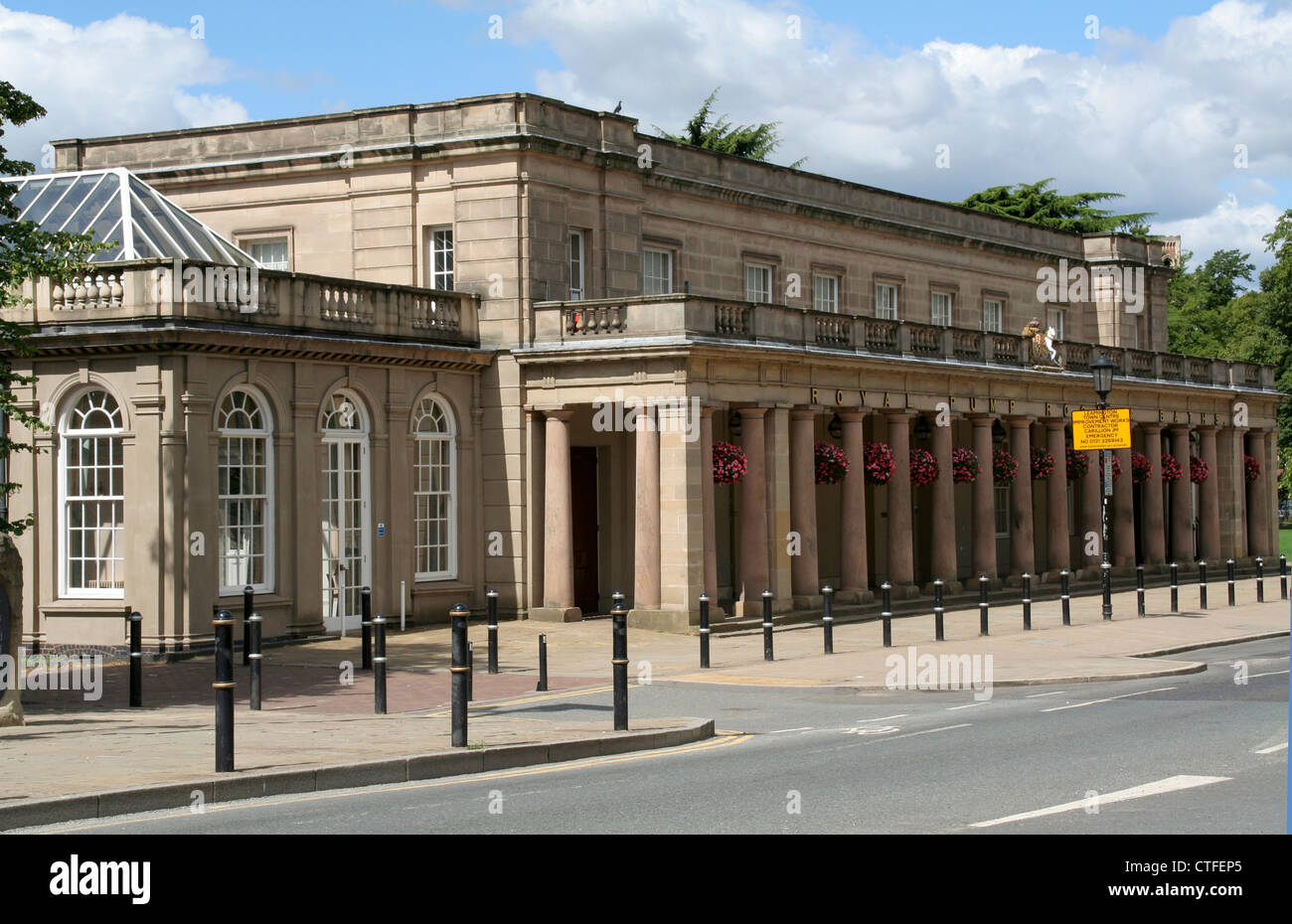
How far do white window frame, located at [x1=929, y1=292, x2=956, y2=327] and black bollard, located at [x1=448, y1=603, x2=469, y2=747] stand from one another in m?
30.4

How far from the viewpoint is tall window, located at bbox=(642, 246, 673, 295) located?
34.3 m

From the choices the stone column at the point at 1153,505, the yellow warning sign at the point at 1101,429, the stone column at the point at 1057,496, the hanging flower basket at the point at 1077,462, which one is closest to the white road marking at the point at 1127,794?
the yellow warning sign at the point at 1101,429

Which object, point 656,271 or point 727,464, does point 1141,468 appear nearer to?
point 656,271

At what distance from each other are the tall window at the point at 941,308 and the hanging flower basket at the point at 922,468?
8177 millimetres

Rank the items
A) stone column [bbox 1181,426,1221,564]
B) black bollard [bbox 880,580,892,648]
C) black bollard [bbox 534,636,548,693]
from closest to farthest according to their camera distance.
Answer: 1. black bollard [bbox 534,636,548,693]
2. black bollard [bbox 880,580,892,648]
3. stone column [bbox 1181,426,1221,564]

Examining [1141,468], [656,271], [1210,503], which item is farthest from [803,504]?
[1210,503]

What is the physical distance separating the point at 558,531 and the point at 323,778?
17970 mm

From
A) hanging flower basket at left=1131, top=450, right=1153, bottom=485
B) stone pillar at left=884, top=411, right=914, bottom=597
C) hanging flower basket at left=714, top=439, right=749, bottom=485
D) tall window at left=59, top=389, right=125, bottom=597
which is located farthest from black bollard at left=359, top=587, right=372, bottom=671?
hanging flower basket at left=1131, top=450, right=1153, bottom=485

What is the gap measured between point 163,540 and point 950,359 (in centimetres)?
1935

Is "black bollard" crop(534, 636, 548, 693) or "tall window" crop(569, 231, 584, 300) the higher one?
"tall window" crop(569, 231, 584, 300)

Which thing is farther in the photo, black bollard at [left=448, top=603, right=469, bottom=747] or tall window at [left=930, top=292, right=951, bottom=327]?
tall window at [left=930, top=292, right=951, bottom=327]

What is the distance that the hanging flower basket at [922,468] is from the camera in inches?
1430

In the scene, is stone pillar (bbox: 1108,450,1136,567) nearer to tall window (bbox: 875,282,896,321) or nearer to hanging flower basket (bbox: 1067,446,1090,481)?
hanging flower basket (bbox: 1067,446,1090,481)

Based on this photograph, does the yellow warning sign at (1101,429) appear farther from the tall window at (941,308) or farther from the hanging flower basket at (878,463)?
the tall window at (941,308)
